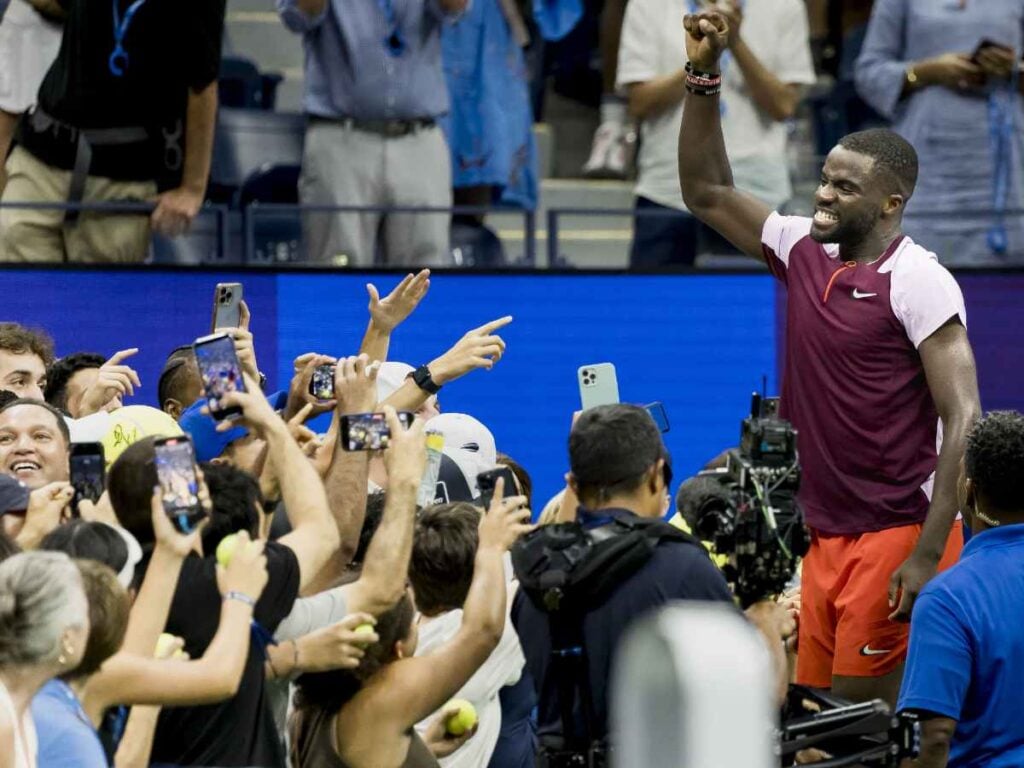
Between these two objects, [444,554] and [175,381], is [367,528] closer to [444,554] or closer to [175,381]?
[444,554]

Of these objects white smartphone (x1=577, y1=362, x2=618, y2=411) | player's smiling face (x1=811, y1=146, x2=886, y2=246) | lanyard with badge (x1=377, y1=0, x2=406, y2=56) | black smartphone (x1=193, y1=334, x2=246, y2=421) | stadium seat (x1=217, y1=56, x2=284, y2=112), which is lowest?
white smartphone (x1=577, y1=362, x2=618, y2=411)

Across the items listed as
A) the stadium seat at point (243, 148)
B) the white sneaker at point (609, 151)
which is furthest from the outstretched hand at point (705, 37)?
the white sneaker at point (609, 151)

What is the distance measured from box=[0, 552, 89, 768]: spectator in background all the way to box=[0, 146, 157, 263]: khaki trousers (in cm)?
496

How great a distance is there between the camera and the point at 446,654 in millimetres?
4875

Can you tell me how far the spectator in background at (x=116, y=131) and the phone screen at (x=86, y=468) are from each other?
Answer: 11.6ft

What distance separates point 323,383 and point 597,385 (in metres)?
0.81

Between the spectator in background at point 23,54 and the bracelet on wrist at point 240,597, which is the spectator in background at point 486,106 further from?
the bracelet on wrist at point 240,597

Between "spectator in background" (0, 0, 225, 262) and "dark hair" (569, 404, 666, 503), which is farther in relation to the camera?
"spectator in background" (0, 0, 225, 262)

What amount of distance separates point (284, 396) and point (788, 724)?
287 cm

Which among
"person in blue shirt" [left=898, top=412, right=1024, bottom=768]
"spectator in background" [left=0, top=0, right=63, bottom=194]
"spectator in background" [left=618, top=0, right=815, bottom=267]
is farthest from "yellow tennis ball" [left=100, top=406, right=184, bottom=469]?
"spectator in background" [left=618, top=0, right=815, bottom=267]

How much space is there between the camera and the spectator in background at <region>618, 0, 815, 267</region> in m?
9.59

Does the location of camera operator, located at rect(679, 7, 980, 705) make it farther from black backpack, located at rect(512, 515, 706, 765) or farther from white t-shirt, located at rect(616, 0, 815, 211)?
white t-shirt, located at rect(616, 0, 815, 211)

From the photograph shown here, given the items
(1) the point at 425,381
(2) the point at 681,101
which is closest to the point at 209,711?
(1) the point at 425,381

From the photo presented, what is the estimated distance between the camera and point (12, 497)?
511 centimetres
